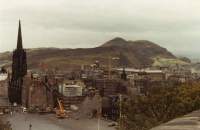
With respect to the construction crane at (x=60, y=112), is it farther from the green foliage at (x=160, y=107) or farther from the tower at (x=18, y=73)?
the green foliage at (x=160, y=107)

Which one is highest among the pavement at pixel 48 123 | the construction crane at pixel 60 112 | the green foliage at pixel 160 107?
the green foliage at pixel 160 107

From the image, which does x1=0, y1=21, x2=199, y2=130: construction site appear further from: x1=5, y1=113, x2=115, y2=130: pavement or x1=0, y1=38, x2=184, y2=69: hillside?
x1=0, y1=38, x2=184, y2=69: hillside

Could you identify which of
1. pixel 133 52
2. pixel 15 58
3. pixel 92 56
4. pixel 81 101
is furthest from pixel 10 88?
pixel 133 52

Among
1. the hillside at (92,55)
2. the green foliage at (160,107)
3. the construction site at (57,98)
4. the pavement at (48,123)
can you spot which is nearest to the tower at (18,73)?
the construction site at (57,98)

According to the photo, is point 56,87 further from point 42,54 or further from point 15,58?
point 42,54

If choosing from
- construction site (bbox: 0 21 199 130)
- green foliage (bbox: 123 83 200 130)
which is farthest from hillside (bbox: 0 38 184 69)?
green foliage (bbox: 123 83 200 130)

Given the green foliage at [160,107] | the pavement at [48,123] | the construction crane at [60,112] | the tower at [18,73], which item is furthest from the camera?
the tower at [18,73]

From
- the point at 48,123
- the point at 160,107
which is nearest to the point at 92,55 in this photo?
the point at 48,123
